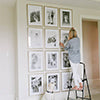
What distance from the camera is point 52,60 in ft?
13.0

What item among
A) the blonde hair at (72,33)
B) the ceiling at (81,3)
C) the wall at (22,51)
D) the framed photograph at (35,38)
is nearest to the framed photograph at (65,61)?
the blonde hair at (72,33)

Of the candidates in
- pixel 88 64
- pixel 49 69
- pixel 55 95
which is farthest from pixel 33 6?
pixel 88 64

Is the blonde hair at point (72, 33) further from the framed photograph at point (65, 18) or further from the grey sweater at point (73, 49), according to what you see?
the framed photograph at point (65, 18)

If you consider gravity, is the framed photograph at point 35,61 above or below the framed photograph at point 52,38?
below

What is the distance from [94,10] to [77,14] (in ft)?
1.93

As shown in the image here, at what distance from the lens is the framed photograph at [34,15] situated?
12.4ft

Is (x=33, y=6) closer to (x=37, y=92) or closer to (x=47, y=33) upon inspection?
(x=47, y=33)

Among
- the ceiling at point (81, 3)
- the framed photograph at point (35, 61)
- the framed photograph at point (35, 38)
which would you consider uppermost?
the ceiling at point (81, 3)

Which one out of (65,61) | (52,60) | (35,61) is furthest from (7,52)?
(65,61)

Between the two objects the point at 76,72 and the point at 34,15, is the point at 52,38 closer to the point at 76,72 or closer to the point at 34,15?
the point at 34,15

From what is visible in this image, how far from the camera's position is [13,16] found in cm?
436

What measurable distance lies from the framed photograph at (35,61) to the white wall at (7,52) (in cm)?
77

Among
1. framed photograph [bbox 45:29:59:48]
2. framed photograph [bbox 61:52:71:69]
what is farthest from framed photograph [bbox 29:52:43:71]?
framed photograph [bbox 61:52:71:69]

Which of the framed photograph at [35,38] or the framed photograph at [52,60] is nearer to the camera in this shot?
the framed photograph at [35,38]
